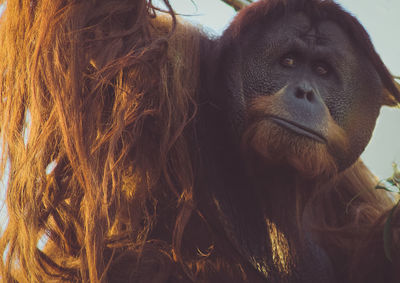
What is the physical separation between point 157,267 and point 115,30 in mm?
756

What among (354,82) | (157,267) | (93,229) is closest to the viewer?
(93,229)

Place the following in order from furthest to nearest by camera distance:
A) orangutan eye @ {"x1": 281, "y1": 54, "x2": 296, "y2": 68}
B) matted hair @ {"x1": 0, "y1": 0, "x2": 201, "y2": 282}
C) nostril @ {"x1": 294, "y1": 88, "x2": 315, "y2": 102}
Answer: orangutan eye @ {"x1": 281, "y1": 54, "x2": 296, "y2": 68}, nostril @ {"x1": 294, "y1": 88, "x2": 315, "y2": 102}, matted hair @ {"x1": 0, "y1": 0, "x2": 201, "y2": 282}

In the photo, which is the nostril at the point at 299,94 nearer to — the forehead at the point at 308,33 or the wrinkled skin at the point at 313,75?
the wrinkled skin at the point at 313,75

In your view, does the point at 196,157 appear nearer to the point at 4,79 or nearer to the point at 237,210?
the point at 237,210

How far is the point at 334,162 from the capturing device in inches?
76.2

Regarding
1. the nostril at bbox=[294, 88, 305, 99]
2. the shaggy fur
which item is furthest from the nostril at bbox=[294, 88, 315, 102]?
the shaggy fur

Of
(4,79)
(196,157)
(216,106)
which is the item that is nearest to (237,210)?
(196,157)

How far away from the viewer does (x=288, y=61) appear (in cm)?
197

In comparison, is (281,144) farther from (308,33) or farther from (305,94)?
(308,33)

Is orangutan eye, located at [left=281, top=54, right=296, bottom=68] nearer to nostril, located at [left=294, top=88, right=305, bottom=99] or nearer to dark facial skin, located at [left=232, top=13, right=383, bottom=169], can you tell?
dark facial skin, located at [left=232, top=13, right=383, bottom=169]

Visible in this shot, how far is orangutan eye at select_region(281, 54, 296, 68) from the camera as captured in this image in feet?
6.46

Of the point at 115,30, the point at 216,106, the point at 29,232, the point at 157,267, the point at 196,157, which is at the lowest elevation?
the point at 157,267

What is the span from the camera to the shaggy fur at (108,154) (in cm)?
171

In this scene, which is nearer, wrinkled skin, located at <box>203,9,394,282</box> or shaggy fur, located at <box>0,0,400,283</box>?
shaggy fur, located at <box>0,0,400,283</box>
